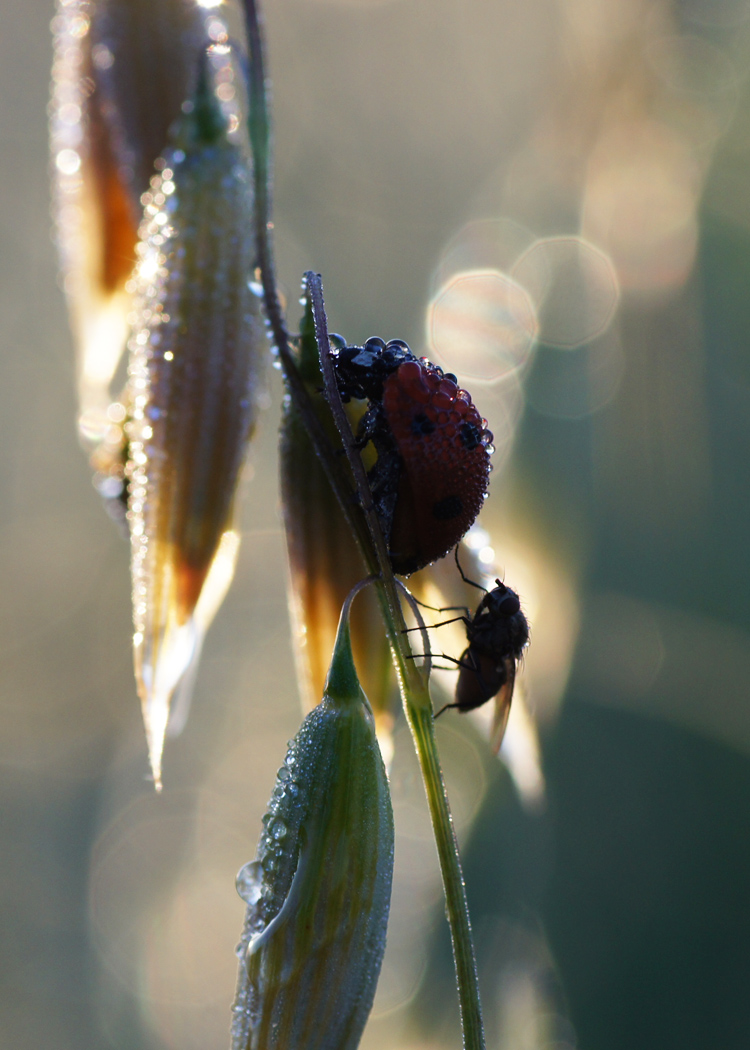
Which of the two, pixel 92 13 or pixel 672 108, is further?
pixel 672 108

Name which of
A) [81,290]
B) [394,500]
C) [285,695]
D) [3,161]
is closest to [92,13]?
[81,290]

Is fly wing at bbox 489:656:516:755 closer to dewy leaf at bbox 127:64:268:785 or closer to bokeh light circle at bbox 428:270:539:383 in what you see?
dewy leaf at bbox 127:64:268:785

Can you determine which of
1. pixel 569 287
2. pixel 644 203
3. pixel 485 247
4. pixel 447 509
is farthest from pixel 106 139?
pixel 485 247

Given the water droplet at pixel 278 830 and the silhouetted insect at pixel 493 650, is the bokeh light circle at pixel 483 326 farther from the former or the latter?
the water droplet at pixel 278 830

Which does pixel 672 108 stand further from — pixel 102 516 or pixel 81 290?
pixel 102 516

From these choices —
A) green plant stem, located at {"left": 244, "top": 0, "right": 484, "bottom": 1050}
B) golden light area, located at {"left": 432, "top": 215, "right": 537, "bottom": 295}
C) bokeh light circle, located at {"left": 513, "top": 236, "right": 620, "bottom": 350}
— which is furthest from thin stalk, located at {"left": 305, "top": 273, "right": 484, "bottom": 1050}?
golden light area, located at {"left": 432, "top": 215, "right": 537, "bottom": 295}

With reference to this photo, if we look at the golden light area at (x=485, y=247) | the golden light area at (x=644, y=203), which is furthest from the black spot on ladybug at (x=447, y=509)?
the golden light area at (x=485, y=247)
